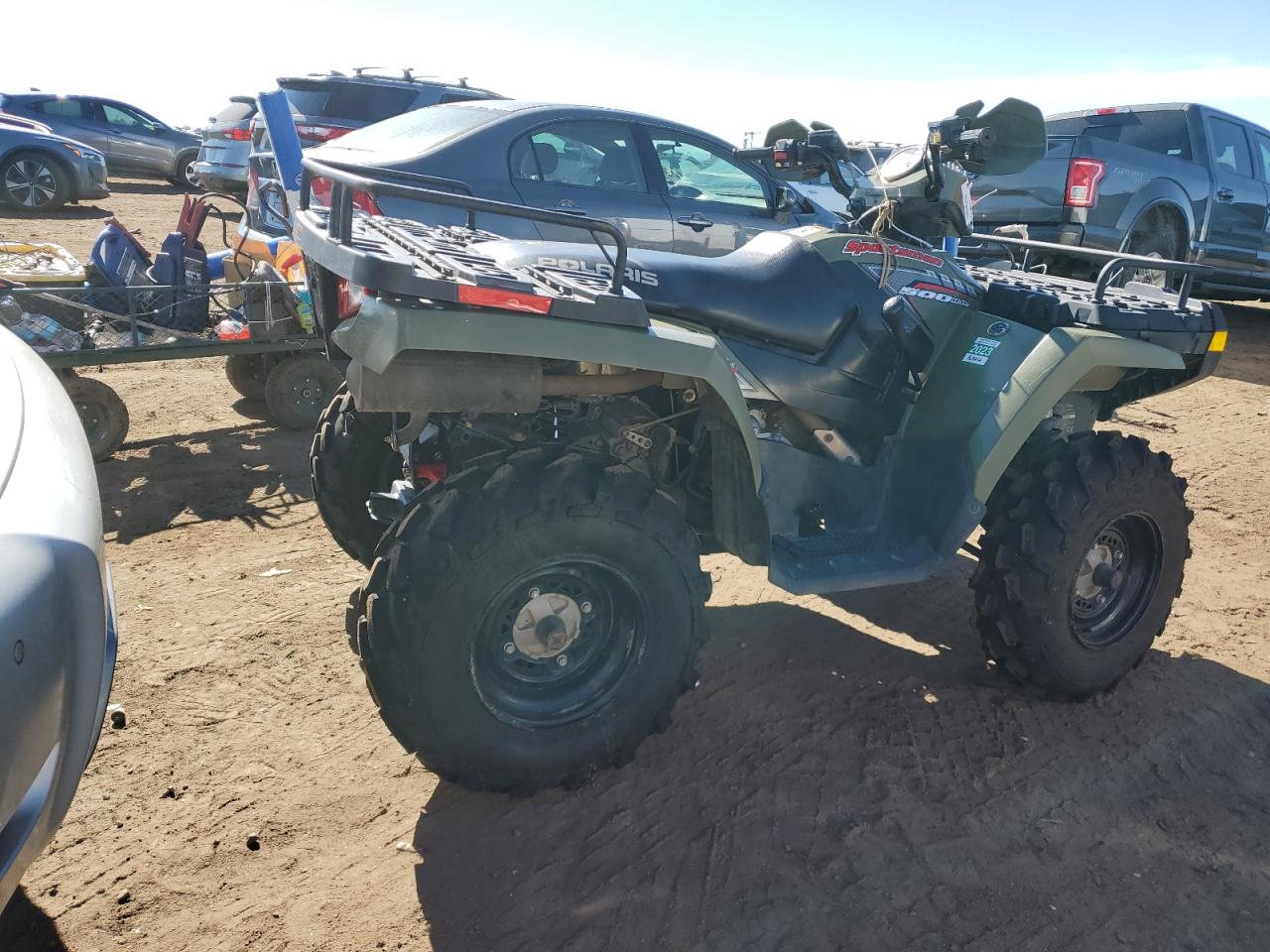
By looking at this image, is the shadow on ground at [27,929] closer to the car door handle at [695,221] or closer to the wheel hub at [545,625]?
the wheel hub at [545,625]

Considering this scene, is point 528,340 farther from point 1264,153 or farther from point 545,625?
point 1264,153

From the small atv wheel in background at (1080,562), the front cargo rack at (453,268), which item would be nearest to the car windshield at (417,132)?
the front cargo rack at (453,268)

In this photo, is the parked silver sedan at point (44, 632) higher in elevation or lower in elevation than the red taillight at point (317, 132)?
lower

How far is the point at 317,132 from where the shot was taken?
361 inches

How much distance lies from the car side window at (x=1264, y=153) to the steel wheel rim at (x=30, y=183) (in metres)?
16.2

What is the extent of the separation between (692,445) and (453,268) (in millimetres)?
1144

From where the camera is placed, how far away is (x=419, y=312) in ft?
7.54

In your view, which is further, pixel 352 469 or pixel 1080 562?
pixel 352 469

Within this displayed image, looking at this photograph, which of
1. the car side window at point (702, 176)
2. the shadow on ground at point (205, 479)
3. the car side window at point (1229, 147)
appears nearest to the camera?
the shadow on ground at point (205, 479)

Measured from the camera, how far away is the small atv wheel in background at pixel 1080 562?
3297mm

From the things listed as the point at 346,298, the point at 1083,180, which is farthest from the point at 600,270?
the point at 1083,180

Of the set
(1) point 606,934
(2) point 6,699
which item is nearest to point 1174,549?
(1) point 606,934

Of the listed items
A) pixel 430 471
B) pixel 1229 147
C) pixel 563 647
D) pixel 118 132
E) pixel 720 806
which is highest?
pixel 1229 147

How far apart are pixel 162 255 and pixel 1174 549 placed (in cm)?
604
